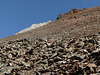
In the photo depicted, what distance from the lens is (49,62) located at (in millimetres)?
8711

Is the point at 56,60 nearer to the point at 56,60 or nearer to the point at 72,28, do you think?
the point at 56,60

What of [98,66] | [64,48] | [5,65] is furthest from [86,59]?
[5,65]

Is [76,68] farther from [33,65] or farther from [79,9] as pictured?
[79,9]

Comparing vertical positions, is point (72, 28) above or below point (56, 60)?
above

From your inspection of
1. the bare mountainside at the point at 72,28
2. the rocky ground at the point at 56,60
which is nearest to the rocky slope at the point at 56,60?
the rocky ground at the point at 56,60

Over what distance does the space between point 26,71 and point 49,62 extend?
1546mm

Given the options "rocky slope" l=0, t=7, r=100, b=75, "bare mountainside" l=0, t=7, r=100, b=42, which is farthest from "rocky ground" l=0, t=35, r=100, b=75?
"bare mountainside" l=0, t=7, r=100, b=42

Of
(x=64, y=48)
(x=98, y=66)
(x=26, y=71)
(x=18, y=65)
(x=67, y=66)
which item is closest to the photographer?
(x=98, y=66)

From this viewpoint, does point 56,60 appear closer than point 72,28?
Yes

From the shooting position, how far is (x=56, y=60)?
8.66m

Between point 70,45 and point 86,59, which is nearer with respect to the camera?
point 86,59

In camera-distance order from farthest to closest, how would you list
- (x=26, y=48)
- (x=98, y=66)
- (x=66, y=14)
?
(x=66, y=14) < (x=26, y=48) < (x=98, y=66)

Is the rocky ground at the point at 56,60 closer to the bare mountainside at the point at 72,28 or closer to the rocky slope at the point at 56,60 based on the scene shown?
the rocky slope at the point at 56,60

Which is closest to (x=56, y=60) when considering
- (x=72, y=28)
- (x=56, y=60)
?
(x=56, y=60)
